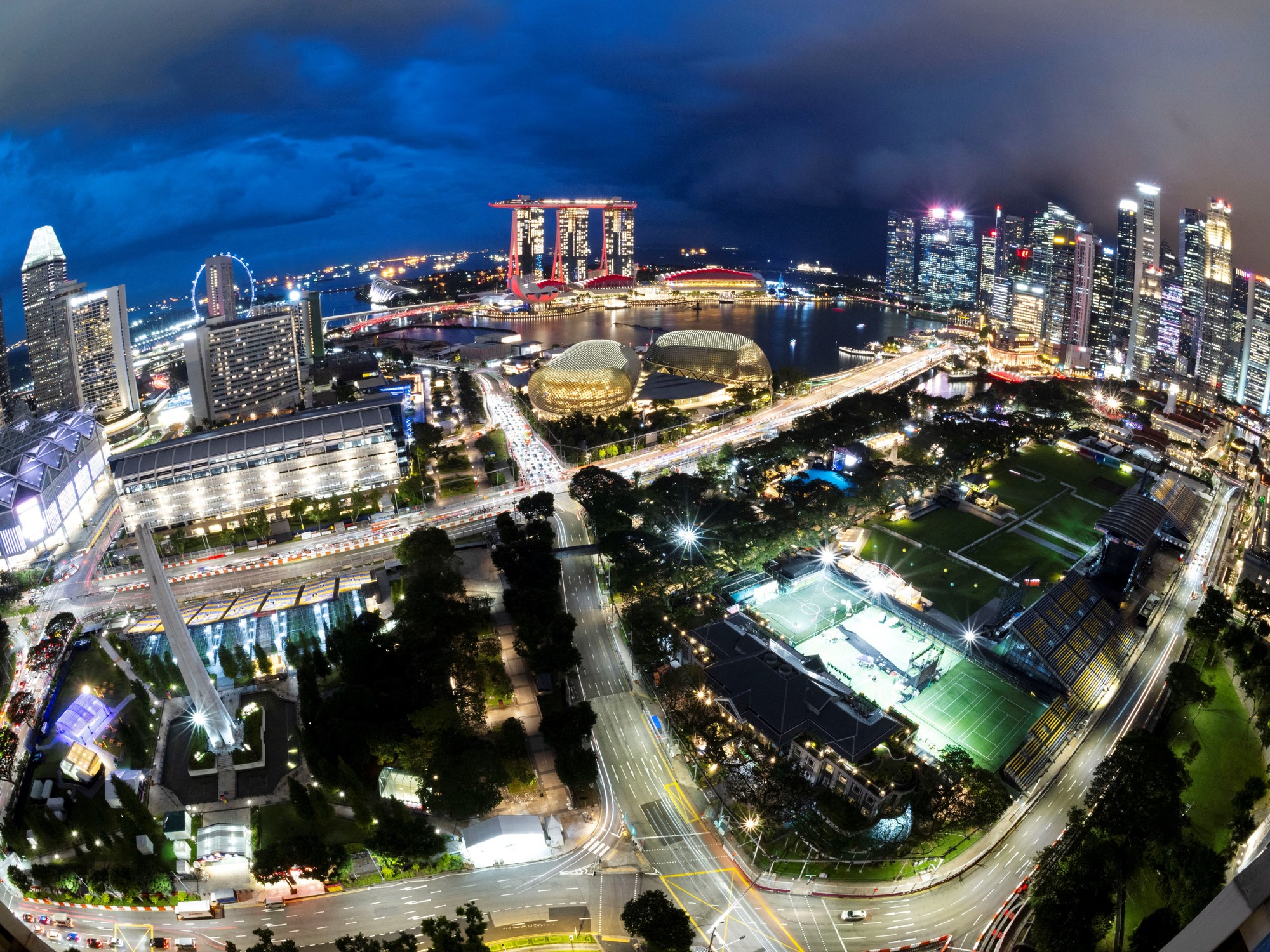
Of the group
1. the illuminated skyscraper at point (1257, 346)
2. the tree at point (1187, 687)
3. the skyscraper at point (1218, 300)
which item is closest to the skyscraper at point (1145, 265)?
the skyscraper at point (1218, 300)

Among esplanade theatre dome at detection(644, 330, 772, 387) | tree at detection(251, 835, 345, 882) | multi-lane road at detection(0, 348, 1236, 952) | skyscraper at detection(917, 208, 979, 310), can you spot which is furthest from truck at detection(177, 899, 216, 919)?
skyscraper at detection(917, 208, 979, 310)

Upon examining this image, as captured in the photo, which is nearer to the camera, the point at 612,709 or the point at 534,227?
the point at 612,709

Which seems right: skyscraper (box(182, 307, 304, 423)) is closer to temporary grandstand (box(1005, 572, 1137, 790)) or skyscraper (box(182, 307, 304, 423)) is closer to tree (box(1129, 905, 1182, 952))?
temporary grandstand (box(1005, 572, 1137, 790))

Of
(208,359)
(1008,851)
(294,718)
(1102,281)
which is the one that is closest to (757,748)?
(1008,851)

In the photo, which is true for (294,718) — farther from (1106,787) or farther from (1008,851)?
(1106,787)

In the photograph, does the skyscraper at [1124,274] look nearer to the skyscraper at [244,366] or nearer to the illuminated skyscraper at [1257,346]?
the illuminated skyscraper at [1257,346]
